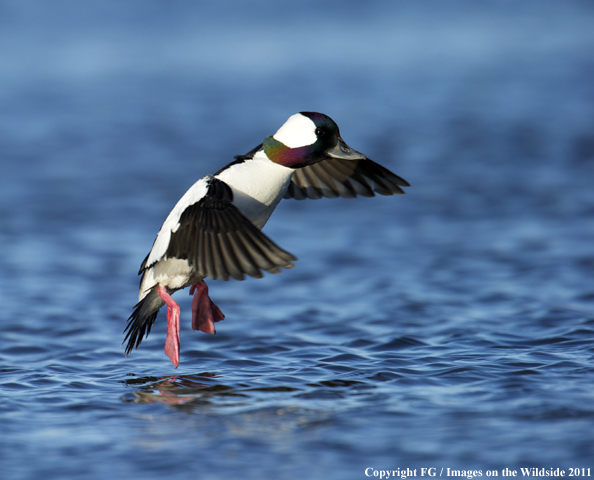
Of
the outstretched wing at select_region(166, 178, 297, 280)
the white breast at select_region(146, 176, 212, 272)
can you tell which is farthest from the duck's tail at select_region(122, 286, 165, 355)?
the outstretched wing at select_region(166, 178, 297, 280)

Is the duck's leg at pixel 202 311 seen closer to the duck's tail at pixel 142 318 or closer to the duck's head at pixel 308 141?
the duck's tail at pixel 142 318

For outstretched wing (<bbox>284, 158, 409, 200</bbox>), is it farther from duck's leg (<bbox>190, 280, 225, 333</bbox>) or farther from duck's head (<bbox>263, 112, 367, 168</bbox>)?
duck's leg (<bbox>190, 280, 225, 333</bbox>)


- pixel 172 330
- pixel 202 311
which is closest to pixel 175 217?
pixel 172 330

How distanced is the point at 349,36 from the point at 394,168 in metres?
9.00

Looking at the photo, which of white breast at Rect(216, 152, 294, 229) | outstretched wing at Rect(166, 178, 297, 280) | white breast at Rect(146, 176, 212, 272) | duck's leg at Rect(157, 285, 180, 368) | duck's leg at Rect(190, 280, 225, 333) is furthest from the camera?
duck's leg at Rect(190, 280, 225, 333)

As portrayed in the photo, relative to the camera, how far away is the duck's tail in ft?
18.5

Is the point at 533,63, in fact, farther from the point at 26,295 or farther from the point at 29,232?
the point at 26,295

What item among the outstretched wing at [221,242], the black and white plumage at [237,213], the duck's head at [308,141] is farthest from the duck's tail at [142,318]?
the duck's head at [308,141]

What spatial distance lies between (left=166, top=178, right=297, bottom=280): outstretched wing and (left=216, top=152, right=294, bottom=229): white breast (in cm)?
22

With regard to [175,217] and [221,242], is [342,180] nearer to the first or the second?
[175,217]

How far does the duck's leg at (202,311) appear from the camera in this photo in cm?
588

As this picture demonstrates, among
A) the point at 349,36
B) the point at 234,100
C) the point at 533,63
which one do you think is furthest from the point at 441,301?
the point at 349,36

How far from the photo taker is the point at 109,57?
62.1 ft

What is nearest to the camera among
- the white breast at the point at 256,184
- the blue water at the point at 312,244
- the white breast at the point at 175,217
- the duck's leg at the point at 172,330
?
the blue water at the point at 312,244
